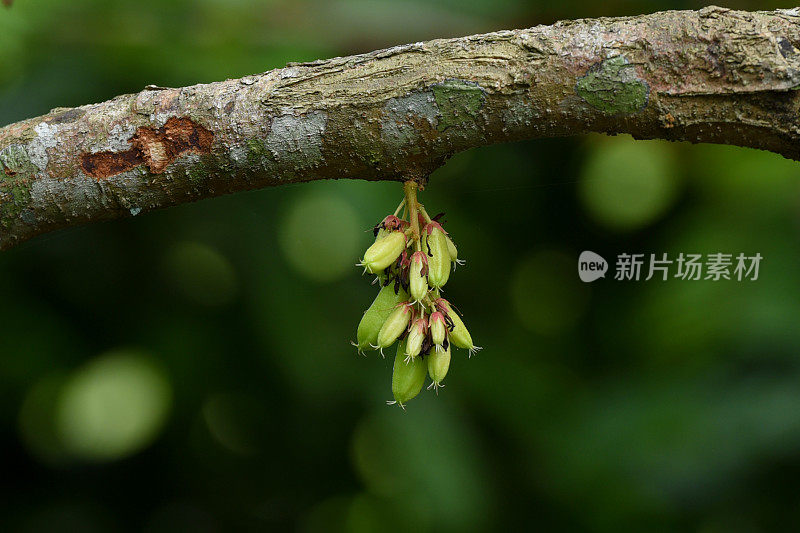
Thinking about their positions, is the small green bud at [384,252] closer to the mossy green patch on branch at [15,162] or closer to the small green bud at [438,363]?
the small green bud at [438,363]

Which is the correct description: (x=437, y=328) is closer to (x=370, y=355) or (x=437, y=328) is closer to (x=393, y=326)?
(x=393, y=326)

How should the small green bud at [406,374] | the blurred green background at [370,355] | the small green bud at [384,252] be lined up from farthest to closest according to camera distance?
the blurred green background at [370,355] → the small green bud at [406,374] → the small green bud at [384,252]

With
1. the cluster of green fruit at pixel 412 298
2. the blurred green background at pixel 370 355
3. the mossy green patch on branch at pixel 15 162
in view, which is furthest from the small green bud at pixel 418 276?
the blurred green background at pixel 370 355

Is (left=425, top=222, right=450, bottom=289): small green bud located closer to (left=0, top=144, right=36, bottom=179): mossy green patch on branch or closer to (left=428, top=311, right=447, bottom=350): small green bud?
(left=428, top=311, right=447, bottom=350): small green bud

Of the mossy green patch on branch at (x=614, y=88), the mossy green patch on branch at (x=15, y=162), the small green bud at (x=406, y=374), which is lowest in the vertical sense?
the small green bud at (x=406, y=374)

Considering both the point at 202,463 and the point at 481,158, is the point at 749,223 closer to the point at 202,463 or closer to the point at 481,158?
the point at 481,158

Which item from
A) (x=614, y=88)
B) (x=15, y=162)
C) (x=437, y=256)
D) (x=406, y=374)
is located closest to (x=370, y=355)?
(x=406, y=374)

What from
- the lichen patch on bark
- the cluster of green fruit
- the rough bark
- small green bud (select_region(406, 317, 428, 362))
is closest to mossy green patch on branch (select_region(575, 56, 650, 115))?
the rough bark
